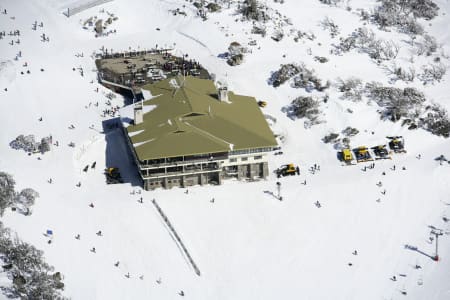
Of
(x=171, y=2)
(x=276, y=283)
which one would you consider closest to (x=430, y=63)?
(x=171, y=2)

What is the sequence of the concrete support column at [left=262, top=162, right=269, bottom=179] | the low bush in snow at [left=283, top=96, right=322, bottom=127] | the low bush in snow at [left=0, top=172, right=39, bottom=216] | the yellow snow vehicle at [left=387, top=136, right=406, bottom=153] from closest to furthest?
the low bush in snow at [left=0, top=172, right=39, bottom=216], the concrete support column at [left=262, top=162, right=269, bottom=179], the yellow snow vehicle at [left=387, top=136, right=406, bottom=153], the low bush in snow at [left=283, top=96, right=322, bottom=127]

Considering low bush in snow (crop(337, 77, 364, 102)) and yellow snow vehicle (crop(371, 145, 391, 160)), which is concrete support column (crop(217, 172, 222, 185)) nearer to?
yellow snow vehicle (crop(371, 145, 391, 160))

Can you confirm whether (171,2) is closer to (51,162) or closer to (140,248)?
(51,162)

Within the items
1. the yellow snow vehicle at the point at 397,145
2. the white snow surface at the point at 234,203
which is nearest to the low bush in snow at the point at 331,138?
the white snow surface at the point at 234,203

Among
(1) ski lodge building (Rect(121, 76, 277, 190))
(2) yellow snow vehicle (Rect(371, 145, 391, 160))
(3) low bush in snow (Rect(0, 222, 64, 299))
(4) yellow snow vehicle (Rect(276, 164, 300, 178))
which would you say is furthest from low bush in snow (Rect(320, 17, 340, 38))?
(3) low bush in snow (Rect(0, 222, 64, 299))

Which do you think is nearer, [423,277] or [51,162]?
[423,277]

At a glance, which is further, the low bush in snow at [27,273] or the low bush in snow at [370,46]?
the low bush in snow at [370,46]

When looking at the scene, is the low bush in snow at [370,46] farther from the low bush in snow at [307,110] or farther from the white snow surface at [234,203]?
the low bush in snow at [307,110]
